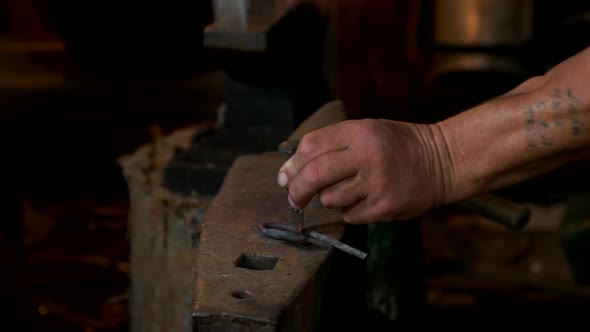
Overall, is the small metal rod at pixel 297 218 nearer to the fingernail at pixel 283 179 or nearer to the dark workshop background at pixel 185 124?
the fingernail at pixel 283 179

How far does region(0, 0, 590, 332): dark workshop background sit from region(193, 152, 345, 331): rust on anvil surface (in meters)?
1.96

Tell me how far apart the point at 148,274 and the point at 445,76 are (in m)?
2.10

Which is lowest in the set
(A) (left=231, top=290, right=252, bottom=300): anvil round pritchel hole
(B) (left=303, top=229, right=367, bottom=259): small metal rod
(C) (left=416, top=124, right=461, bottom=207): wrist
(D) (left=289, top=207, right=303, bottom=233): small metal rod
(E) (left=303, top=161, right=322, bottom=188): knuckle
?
(A) (left=231, top=290, right=252, bottom=300): anvil round pritchel hole

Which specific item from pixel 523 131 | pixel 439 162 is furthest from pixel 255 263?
pixel 523 131

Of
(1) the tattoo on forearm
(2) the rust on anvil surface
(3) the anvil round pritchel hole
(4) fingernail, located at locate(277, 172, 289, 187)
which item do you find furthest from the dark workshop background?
(3) the anvil round pritchel hole

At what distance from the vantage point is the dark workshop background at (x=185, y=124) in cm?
410

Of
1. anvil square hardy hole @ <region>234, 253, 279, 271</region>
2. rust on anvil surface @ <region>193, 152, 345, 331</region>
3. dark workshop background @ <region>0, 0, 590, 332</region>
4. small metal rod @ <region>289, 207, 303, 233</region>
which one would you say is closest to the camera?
rust on anvil surface @ <region>193, 152, 345, 331</region>

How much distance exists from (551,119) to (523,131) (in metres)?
0.06

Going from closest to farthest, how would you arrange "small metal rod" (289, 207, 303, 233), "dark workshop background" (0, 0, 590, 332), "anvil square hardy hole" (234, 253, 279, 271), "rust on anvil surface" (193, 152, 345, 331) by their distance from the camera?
"rust on anvil surface" (193, 152, 345, 331) → "anvil square hardy hole" (234, 253, 279, 271) → "small metal rod" (289, 207, 303, 233) → "dark workshop background" (0, 0, 590, 332)

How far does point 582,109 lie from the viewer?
76.2 inches

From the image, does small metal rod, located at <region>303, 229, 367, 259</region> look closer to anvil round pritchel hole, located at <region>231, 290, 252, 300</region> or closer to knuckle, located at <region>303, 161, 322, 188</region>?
knuckle, located at <region>303, 161, 322, 188</region>

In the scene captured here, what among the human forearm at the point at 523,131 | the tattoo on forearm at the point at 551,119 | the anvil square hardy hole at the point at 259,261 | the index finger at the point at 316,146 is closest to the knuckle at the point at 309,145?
the index finger at the point at 316,146

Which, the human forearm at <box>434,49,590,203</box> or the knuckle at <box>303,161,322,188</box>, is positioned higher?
the human forearm at <box>434,49,590,203</box>

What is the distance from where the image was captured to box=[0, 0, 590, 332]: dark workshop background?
161 inches
